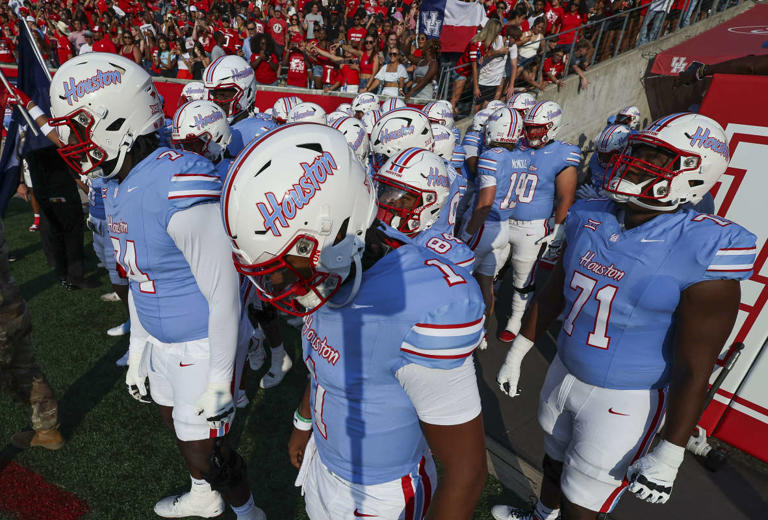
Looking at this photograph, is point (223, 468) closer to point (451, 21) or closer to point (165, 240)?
point (165, 240)

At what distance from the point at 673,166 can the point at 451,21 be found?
9.45 metres

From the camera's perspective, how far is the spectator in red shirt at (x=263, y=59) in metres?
10.5

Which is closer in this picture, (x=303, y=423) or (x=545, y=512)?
(x=303, y=423)

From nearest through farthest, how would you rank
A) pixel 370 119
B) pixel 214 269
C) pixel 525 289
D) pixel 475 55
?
pixel 214 269
pixel 525 289
pixel 370 119
pixel 475 55

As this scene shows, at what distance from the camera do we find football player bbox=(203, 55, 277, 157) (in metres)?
5.17

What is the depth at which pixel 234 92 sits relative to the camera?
5.28 meters

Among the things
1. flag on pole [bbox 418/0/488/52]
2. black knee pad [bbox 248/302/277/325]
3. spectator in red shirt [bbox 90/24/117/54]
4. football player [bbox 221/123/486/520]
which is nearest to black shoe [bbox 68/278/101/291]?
black knee pad [bbox 248/302/277/325]

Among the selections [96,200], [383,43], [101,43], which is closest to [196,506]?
[96,200]

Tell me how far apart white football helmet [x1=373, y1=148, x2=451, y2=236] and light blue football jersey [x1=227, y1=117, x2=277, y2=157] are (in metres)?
2.61

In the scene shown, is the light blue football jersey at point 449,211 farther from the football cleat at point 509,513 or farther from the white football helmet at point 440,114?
the football cleat at point 509,513

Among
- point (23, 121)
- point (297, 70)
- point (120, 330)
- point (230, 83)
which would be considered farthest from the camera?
point (297, 70)

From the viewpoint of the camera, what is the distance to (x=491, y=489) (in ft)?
11.6

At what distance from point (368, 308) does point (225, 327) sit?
1000 mm

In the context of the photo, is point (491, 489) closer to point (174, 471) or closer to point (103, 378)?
point (174, 471)
